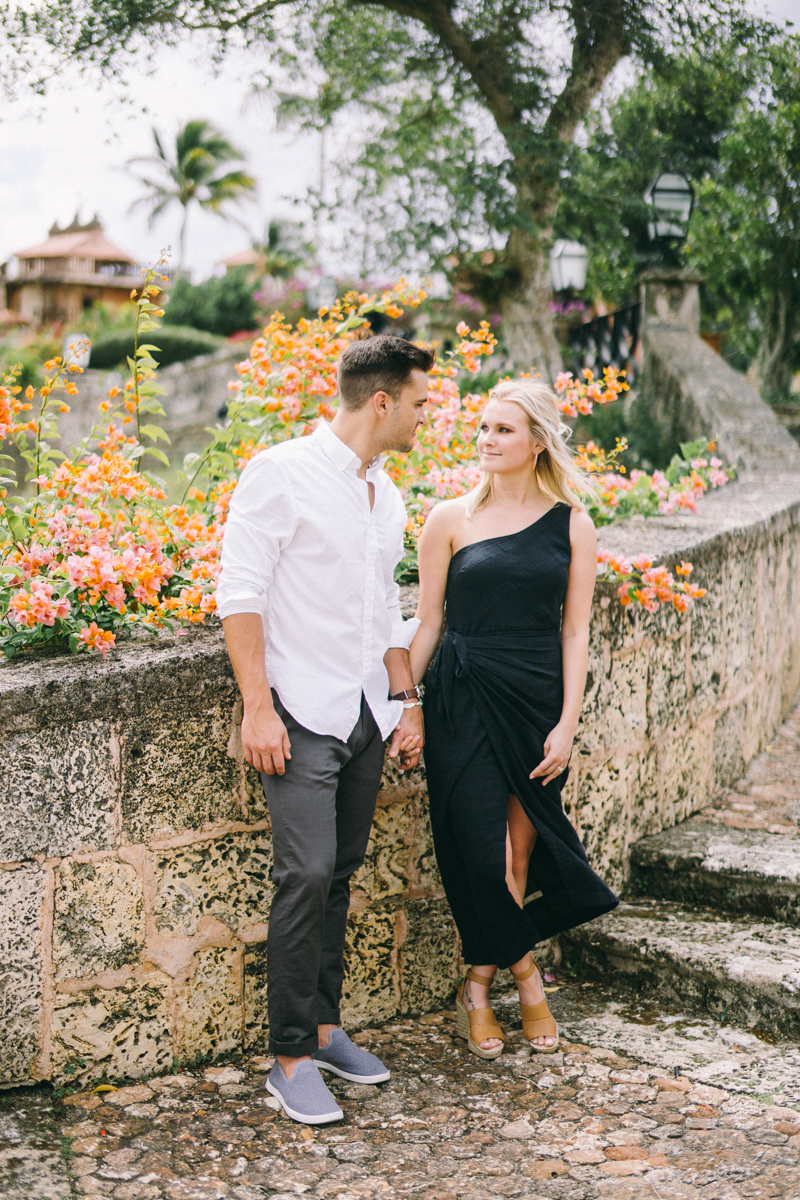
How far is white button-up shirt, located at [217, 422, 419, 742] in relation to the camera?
2.42 metres

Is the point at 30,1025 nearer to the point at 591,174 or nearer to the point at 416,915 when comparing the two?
the point at 416,915

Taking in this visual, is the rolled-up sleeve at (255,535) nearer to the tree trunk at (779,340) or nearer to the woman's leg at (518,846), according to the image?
the woman's leg at (518,846)

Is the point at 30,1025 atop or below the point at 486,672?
below

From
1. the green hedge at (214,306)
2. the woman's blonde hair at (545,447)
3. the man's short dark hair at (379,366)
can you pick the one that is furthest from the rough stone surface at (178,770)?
the green hedge at (214,306)

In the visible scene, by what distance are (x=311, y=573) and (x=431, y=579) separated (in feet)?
1.82

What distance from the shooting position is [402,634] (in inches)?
111

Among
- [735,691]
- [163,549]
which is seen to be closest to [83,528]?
[163,549]

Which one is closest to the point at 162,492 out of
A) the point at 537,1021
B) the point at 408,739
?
the point at 408,739

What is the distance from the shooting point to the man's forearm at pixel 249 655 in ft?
7.83

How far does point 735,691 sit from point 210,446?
2.47m

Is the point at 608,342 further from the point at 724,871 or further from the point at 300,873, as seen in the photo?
the point at 300,873

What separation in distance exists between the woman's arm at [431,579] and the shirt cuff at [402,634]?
13 cm

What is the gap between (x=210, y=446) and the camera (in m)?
3.80

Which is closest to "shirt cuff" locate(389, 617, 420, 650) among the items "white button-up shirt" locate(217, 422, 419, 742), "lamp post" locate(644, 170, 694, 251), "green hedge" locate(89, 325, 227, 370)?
"white button-up shirt" locate(217, 422, 419, 742)
